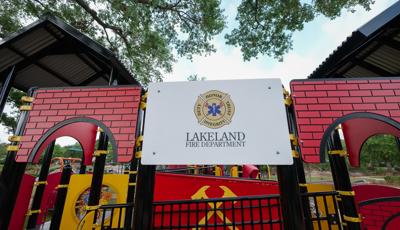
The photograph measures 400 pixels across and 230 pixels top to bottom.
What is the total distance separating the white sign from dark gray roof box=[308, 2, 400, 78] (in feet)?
4.03

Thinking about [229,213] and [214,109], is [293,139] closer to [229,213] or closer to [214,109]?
[214,109]

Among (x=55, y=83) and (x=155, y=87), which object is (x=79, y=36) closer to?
(x=155, y=87)

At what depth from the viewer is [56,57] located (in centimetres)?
441

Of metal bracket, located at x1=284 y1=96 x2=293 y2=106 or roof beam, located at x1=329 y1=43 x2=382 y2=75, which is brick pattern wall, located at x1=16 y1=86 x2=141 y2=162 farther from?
roof beam, located at x1=329 y1=43 x2=382 y2=75

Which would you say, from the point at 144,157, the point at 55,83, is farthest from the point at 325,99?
the point at 55,83

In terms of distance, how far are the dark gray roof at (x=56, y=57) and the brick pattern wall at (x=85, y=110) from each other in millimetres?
1226

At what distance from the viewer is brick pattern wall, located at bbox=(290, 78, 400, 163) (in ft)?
6.69

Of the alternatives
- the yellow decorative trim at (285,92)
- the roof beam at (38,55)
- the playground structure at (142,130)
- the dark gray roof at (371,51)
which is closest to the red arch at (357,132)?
the playground structure at (142,130)

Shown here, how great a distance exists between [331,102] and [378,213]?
335 cm

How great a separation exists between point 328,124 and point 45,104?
3.53 m

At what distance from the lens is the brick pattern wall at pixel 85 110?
2291 mm

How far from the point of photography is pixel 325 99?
2166mm

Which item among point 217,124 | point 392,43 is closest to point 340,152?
point 217,124

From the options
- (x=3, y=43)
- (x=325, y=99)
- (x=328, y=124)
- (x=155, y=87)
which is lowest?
(x=328, y=124)
